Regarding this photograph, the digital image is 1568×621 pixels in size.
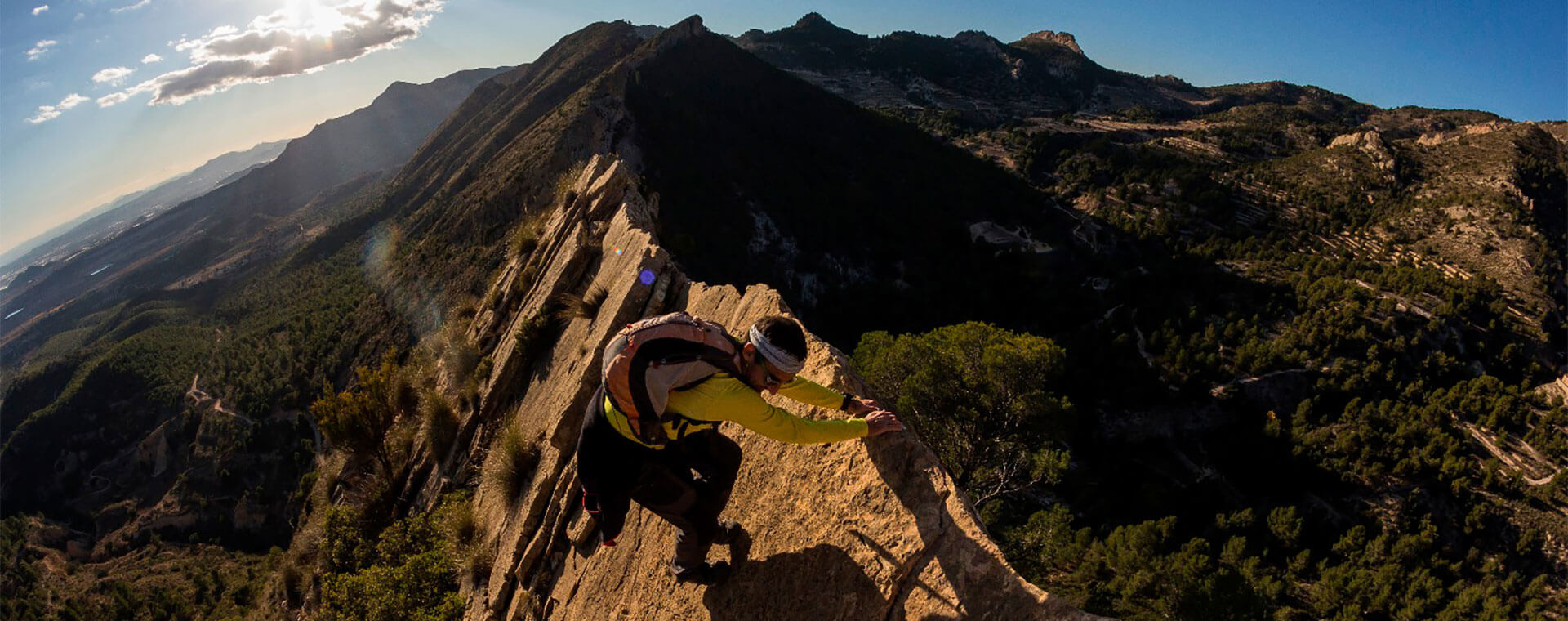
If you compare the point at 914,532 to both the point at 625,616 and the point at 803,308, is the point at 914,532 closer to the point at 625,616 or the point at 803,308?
the point at 625,616

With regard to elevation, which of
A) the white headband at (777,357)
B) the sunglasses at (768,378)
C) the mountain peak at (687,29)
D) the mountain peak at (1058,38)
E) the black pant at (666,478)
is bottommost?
the black pant at (666,478)

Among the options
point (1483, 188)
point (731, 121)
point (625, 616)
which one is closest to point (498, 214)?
point (731, 121)

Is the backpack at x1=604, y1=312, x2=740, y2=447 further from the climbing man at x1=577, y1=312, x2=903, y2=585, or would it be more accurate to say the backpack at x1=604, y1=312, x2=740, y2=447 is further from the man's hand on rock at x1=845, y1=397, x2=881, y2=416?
the man's hand on rock at x1=845, y1=397, x2=881, y2=416

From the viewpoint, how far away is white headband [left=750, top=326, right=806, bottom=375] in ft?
10.4

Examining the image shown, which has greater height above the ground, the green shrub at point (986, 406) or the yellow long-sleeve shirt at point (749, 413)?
the yellow long-sleeve shirt at point (749, 413)

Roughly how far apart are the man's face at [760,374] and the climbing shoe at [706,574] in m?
1.62

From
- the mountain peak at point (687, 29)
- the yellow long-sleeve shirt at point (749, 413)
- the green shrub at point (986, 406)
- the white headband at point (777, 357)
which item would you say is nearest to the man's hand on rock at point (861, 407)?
the yellow long-sleeve shirt at point (749, 413)

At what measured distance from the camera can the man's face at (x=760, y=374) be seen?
327cm

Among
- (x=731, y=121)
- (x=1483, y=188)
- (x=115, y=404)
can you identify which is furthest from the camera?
(x=731, y=121)

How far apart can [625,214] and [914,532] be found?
844 centimetres

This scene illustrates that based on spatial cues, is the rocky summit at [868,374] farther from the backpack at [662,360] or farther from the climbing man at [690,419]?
the backpack at [662,360]

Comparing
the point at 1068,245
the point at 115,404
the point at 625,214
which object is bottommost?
the point at 115,404

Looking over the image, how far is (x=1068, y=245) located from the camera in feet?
198

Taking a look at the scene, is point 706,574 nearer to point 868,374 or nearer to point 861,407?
point 861,407
